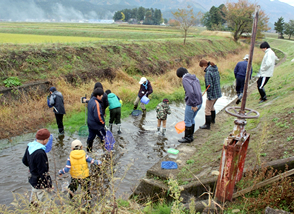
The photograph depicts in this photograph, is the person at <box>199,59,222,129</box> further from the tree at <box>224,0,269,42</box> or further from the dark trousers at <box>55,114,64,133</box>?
the tree at <box>224,0,269,42</box>

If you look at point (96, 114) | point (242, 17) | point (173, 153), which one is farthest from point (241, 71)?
point (242, 17)

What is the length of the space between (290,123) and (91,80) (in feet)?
31.3

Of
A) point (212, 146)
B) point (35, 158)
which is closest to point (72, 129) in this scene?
point (35, 158)

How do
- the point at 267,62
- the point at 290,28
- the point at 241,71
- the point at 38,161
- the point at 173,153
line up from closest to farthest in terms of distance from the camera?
Result: the point at 38,161 → the point at 173,153 → the point at 267,62 → the point at 241,71 → the point at 290,28

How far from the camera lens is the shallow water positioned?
493cm

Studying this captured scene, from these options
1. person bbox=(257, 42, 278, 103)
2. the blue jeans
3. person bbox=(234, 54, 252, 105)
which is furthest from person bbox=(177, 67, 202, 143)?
person bbox=(257, 42, 278, 103)

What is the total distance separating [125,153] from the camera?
21.1ft

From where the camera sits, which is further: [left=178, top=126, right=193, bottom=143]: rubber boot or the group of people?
[left=178, top=126, right=193, bottom=143]: rubber boot

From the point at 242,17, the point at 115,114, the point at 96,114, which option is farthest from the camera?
the point at 242,17

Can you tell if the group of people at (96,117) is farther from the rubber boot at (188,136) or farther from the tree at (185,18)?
the tree at (185,18)

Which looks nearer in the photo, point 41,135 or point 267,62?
point 41,135

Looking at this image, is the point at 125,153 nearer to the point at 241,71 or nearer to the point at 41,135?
the point at 41,135

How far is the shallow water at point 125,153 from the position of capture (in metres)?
4.93

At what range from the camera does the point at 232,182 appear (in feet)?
10.0
